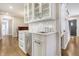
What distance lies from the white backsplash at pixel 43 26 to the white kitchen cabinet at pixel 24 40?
0.10 metres

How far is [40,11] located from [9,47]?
0.70m

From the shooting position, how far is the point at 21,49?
137cm

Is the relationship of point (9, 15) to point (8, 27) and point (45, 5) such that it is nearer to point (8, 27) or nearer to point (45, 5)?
point (8, 27)

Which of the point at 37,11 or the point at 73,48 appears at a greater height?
the point at 37,11

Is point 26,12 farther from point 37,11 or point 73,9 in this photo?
point 73,9

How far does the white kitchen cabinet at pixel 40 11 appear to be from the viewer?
4.07 ft

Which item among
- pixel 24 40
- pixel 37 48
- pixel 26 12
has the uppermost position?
pixel 26 12

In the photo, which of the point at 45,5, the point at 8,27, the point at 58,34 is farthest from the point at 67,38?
the point at 8,27

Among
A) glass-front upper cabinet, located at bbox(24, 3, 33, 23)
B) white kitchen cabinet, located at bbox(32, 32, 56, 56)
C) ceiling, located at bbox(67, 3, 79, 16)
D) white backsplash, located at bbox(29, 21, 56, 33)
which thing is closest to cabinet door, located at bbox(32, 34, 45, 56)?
white kitchen cabinet, located at bbox(32, 32, 56, 56)

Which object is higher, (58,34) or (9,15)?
(9,15)

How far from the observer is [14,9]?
1333 mm

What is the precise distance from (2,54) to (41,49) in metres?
0.58

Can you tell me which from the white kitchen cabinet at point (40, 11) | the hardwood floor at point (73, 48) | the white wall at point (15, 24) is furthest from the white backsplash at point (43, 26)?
the hardwood floor at point (73, 48)

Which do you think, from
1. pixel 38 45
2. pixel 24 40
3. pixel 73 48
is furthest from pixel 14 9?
pixel 73 48
